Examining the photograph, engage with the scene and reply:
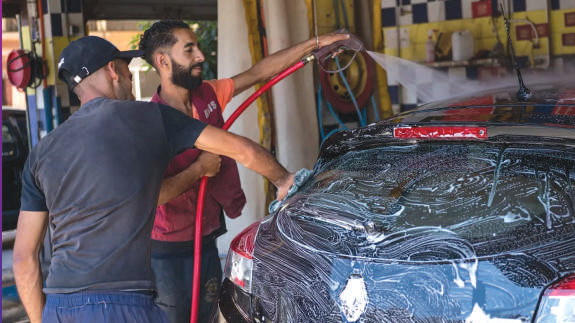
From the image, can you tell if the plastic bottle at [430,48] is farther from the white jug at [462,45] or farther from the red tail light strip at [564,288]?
the red tail light strip at [564,288]

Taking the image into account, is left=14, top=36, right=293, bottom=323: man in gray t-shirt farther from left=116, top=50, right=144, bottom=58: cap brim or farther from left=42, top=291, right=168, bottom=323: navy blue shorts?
left=116, top=50, right=144, bottom=58: cap brim

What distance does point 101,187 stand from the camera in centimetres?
229

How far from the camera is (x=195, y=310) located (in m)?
2.89

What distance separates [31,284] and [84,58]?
2.89ft

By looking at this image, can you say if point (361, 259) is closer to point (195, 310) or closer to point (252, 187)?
point (195, 310)

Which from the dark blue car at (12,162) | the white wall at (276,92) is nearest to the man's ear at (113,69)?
the white wall at (276,92)

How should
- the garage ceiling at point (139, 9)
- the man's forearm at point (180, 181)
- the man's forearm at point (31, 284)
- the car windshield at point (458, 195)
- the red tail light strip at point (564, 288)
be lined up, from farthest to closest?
the garage ceiling at point (139, 9), the man's forearm at point (180, 181), the man's forearm at point (31, 284), the car windshield at point (458, 195), the red tail light strip at point (564, 288)

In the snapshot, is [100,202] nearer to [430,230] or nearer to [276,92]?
[430,230]

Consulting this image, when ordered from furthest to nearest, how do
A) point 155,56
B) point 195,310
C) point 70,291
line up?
1. point 155,56
2. point 195,310
3. point 70,291

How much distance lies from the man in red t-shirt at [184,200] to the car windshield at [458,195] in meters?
0.95

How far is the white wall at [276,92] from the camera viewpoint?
5242 mm

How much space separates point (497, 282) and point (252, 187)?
370 centimetres

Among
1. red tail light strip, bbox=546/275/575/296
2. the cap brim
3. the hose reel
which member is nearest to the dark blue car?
the hose reel

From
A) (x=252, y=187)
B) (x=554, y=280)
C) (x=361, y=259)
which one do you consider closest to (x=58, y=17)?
(x=252, y=187)
